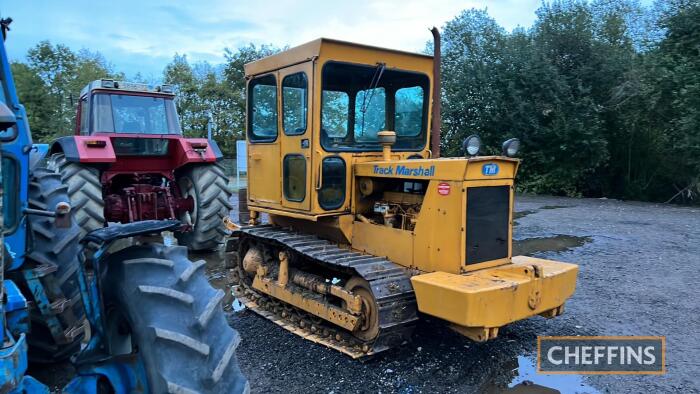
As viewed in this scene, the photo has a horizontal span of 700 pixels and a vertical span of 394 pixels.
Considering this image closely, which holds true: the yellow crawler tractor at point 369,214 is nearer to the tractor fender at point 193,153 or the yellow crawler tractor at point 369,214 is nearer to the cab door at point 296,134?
the cab door at point 296,134

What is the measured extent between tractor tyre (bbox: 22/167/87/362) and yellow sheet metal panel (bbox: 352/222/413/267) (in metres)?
2.40

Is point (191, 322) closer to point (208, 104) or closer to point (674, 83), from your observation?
point (674, 83)

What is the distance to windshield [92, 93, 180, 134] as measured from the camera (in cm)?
738

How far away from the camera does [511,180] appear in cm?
443

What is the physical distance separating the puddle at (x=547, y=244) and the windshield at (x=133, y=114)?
5792 mm

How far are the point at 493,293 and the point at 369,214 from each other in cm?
173

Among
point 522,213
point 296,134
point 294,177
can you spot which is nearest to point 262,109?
point 296,134

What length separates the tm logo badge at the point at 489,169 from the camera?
414cm

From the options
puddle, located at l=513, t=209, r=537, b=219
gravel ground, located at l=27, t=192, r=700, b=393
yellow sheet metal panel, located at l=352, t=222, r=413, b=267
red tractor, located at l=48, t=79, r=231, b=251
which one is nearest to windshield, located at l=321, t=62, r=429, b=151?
yellow sheet metal panel, located at l=352, t=222, r=413, b=267

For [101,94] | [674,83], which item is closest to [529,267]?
[101,94]

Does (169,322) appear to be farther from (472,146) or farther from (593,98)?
(593,98)

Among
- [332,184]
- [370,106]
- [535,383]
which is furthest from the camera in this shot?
[370,106]

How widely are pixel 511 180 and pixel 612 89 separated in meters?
12.9

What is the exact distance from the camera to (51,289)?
325cm
